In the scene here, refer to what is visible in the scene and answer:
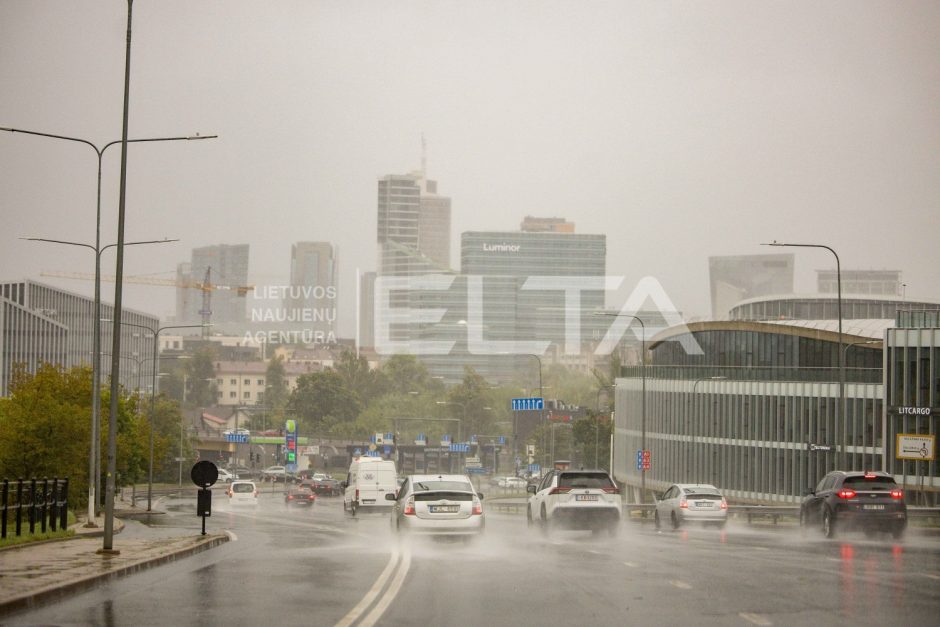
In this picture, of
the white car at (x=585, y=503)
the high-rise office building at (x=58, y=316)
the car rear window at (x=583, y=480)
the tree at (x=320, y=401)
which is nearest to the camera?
the white car at (x=585, y=503)

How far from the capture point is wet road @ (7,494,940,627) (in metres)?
14.8

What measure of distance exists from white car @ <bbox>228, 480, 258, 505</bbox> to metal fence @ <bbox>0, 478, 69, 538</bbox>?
3475 centimetres

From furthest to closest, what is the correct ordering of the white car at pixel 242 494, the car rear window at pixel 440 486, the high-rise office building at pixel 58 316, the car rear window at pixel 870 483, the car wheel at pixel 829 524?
the high-rise office building at pixel 58 316 < the white car at pixel 242 494 < the car wheel at pixel 829 524 < the car rear window at pixel 870 483 < the car rear window at pixel 440 486

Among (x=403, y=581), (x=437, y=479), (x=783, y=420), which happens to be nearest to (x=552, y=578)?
(x=403, y=581)

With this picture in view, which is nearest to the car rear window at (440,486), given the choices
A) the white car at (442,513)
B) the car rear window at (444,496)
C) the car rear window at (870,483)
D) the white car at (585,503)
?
the white car at (442,513)

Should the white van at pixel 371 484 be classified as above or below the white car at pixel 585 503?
below

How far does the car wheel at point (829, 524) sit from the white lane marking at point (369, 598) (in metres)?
12.9

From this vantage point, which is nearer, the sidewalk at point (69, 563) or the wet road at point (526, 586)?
the wet road at point (526, 586)

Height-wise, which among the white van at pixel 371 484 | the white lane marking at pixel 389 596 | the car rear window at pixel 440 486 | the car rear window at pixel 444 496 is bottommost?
the white van at pixel 371 484

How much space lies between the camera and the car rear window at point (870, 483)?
3066cm

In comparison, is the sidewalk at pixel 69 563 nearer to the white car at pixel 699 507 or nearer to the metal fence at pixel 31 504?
the metal fence at pixel 31 504

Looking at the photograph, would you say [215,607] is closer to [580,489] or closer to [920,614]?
[920,614]

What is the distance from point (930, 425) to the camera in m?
68.2

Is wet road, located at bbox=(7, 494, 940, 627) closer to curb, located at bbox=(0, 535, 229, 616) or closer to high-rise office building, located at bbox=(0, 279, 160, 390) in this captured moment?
curb, located at bbox=(0, 535, 229, 616)
